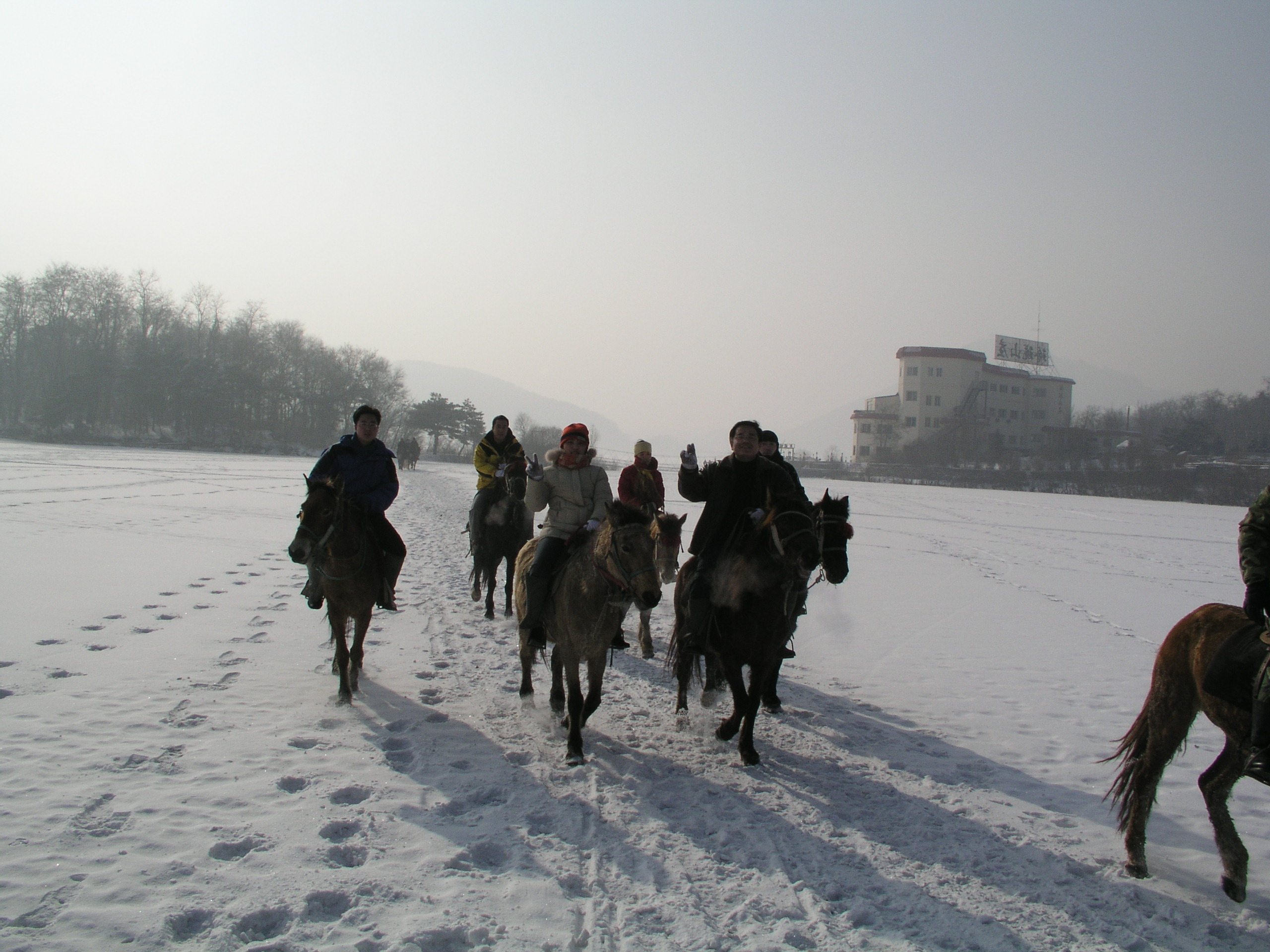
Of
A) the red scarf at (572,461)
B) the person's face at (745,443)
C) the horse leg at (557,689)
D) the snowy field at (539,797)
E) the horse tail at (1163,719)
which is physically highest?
the person's face at (745,443)

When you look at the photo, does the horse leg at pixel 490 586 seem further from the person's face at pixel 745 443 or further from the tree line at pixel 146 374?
the tree line at pixel 146 374

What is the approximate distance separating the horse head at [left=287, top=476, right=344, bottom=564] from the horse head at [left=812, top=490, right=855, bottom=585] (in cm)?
383

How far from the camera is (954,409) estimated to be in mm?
102500

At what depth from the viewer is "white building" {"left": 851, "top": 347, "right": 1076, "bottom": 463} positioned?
4053 inches

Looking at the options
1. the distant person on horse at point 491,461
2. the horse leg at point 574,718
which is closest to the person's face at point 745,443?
the horse leg at point 574,718

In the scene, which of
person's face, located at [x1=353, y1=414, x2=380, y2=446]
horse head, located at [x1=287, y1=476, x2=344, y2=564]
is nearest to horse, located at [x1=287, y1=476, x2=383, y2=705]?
horse head, located at [x1=287, y1=476, x2=344, y2=564]

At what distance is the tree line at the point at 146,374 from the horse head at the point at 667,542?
7002 cm

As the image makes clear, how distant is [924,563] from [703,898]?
44.3 ft

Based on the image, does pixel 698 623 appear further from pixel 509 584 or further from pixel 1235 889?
pixel 509 584

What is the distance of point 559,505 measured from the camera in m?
5.82

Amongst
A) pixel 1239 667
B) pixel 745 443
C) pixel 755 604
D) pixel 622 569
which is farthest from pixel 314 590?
pixel 1239 667

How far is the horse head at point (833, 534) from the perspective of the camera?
510cm

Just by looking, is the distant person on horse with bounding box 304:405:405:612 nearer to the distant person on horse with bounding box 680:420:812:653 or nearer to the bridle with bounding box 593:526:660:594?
the bridle with bounding box 593:526:660:594

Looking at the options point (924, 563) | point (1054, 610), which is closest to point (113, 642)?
point (1054, 610)
